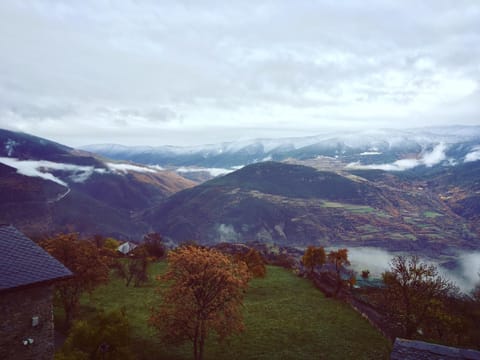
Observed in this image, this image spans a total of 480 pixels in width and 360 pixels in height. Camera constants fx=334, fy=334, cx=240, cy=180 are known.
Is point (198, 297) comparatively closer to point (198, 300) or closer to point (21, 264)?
point (198, 300)

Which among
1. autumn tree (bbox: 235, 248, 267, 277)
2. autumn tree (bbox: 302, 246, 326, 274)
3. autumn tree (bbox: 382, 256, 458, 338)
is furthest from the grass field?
autumn tree (bbox: 302, 246, 326, 274)

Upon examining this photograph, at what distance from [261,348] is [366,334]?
1570cm

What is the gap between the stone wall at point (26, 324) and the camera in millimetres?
16672

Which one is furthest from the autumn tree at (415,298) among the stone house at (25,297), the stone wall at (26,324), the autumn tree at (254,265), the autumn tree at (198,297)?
the stone house at (25,297)

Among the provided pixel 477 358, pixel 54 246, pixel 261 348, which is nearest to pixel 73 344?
pixel 54 246

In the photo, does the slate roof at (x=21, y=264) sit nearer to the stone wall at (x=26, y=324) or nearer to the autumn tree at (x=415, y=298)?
the stone wall at (x=26, y=324)

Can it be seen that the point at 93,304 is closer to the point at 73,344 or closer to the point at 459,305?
the point at 73,344

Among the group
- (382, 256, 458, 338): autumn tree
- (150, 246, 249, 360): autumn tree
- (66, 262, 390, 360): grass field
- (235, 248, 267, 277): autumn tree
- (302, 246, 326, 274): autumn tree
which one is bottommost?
(302, 246, 326, 274): autumn tree

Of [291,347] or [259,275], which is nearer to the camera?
[291,347]

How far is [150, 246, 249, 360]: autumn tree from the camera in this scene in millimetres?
28250

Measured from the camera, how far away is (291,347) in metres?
37.9

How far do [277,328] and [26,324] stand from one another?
32.6 m

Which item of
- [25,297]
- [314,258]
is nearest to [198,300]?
[25,297]

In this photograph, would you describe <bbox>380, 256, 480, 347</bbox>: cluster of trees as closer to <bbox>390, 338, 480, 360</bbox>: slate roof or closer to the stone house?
<bbox>390, 338, 480, 360</bbox>: slate roof
